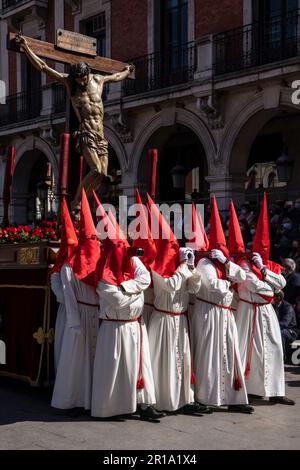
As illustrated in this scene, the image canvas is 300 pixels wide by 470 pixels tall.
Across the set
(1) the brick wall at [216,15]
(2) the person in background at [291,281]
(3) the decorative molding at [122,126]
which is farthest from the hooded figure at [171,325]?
(3) the decorative molding at [122,126]

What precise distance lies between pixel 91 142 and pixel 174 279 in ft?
6.35

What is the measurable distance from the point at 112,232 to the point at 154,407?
162cm

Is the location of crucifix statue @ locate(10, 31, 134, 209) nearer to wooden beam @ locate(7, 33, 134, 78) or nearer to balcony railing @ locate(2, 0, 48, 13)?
wooden beam @ locate(7, 33, 134, 78)

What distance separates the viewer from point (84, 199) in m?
6.02

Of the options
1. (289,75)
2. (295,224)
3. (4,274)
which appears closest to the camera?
(4,274)

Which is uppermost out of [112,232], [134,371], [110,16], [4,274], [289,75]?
[110,16]

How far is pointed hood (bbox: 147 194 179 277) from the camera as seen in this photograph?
19.7 ft

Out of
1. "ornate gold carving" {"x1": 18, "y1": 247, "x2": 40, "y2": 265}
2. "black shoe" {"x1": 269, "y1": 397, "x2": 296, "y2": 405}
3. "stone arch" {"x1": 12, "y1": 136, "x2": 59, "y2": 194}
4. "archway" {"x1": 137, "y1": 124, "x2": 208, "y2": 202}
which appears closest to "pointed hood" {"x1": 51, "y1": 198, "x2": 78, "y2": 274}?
"ornate gold carving" {"x1": 18, "y1": 247, "x2": 40, "y2": 265}

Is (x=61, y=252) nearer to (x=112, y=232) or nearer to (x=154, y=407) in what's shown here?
(x=112, y=232)

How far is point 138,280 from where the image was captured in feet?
18.8

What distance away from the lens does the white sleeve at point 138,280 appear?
18.5 ft

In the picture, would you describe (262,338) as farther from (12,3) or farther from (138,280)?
(12,3)

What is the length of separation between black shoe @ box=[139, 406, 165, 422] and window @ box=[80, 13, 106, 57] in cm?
1318

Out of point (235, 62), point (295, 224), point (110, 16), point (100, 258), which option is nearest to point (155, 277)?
point (100, 258)
